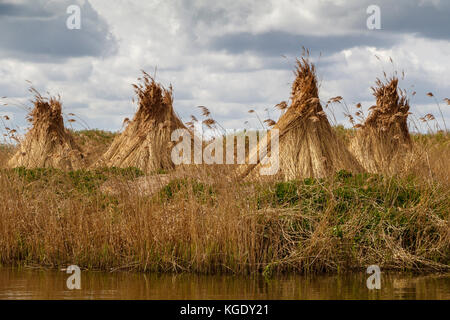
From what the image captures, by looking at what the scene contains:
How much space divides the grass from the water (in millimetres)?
292

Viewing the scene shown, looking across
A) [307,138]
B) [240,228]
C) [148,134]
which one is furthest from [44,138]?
[240,228]

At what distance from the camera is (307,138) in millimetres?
13445

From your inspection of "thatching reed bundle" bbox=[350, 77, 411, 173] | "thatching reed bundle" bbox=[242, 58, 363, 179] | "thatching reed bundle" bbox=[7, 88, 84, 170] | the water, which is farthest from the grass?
"thatching reed bundle" bbox=[7, 88, 84, 170]

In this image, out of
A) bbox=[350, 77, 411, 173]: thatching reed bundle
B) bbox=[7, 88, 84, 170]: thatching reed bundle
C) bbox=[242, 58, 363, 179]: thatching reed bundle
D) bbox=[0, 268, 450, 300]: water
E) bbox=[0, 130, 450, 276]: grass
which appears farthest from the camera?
bbox=[7, 88, 84, 170]: thatching reed bundle

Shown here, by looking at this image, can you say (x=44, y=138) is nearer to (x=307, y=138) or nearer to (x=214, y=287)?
(x=307, y=138)

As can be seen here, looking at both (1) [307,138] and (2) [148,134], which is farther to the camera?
(2) [148,134]

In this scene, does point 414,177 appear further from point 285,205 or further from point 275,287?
point 275,287

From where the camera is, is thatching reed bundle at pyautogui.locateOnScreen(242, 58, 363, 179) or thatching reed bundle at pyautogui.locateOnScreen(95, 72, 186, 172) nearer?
thatching reed bundle at pyautogui.locateOnScreen(242, 58, 363, 179)

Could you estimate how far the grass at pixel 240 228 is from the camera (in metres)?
9.43

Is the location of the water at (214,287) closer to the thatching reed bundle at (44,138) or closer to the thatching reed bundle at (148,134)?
the thatching reed bundle at (148,134)

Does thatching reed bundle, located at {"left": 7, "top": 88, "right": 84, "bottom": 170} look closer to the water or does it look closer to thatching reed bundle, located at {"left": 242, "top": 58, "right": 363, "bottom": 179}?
thatching reed bundle, located at {"left": 242, "top": 58, "right": 363, "bottom": 179}

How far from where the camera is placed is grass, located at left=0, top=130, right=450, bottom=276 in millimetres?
9430

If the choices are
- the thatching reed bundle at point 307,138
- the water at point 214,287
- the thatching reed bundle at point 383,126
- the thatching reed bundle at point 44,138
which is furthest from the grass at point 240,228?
the thatching reed bundle at point 44,138

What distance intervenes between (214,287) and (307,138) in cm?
561
